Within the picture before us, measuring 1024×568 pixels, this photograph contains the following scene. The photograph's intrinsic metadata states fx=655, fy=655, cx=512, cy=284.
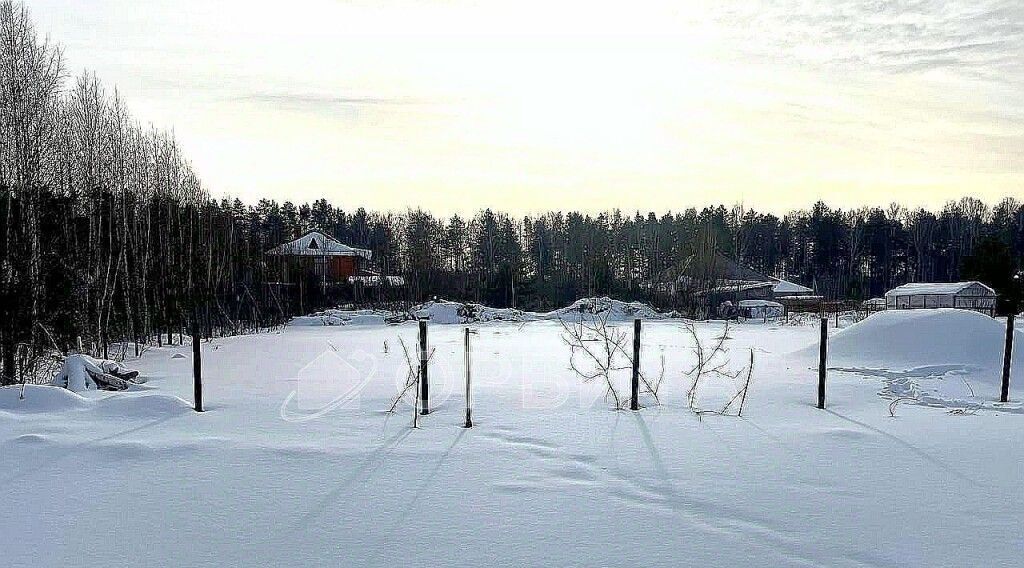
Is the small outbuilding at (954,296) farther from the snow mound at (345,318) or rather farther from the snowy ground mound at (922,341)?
the snow mound at (345,318)

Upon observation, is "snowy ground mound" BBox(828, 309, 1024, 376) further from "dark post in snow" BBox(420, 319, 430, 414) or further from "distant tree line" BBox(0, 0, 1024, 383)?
"distant tree line" BBox(0, 0, 1024, 383)

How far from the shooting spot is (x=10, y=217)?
10.1 meters

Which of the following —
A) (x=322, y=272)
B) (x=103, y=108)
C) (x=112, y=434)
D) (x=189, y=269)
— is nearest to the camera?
(x=112, y=434)

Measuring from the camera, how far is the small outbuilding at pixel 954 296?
32.1 metres

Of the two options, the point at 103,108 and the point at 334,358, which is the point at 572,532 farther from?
the point at 103,108

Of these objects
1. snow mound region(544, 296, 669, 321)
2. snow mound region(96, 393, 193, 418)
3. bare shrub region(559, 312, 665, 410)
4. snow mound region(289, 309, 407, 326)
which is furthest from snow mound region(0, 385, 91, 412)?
snow mound region(544, 296, 669, 321)

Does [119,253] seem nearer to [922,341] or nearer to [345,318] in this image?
[345,318]

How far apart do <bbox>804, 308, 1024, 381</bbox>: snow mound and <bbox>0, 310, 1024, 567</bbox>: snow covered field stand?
124 inches

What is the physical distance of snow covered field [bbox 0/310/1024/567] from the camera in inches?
121

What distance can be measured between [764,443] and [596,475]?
5.40 feet

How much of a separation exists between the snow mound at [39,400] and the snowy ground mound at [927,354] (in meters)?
8.36

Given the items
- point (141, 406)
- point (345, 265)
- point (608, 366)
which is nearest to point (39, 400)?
point (141, 406)

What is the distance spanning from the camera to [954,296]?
1270 inches

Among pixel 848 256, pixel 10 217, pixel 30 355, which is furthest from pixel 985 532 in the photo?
pixel 848 256
